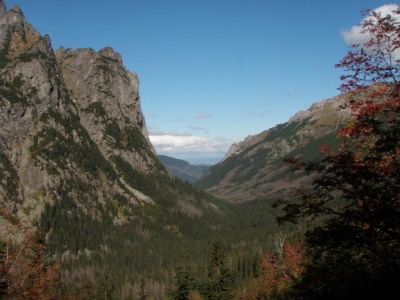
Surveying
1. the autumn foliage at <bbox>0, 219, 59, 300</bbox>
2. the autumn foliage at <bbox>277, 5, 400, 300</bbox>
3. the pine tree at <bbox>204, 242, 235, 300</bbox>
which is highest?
the autumn foliage at <bbox>277, 5, 400, 300</bbox>

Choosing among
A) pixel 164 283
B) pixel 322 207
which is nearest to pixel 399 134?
pixel 322 207

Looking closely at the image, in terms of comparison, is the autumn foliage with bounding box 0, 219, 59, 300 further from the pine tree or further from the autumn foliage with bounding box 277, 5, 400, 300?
the pine tree

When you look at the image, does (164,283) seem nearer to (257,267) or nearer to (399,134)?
(257,267)

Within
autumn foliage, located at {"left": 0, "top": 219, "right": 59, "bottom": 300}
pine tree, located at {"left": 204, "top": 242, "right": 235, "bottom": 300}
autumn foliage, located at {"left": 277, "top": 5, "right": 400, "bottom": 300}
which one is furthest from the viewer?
pine tree, located at {"left": 204, "top": 242, "right": 235, "bottom": 300}

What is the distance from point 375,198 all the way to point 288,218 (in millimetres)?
3206

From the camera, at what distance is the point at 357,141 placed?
1553 cm

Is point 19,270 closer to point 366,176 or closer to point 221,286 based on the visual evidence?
point 366,176

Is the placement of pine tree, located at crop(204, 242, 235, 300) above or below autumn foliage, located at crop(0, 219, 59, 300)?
below

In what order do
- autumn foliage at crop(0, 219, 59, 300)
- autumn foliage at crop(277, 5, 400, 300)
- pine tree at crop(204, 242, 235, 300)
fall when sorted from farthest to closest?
pine tree at crop(204, 242, 235, 300) → autumn foliage at crop(0, 219, 59, 300) → autumn foliage at crop(277, 5, 400, 300)

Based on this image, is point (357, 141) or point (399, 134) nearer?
point (399, 134)

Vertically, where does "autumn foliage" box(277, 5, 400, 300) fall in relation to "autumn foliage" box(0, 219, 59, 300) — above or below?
above

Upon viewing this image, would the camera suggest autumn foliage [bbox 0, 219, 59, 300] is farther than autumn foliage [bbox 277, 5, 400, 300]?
Yes

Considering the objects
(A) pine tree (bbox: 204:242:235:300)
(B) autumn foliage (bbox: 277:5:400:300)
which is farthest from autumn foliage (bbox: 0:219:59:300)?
(A) pine tree (bbox: 204:242:235:300)

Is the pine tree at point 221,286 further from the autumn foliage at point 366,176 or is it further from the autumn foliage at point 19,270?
the autumn foliage at point 366,176
